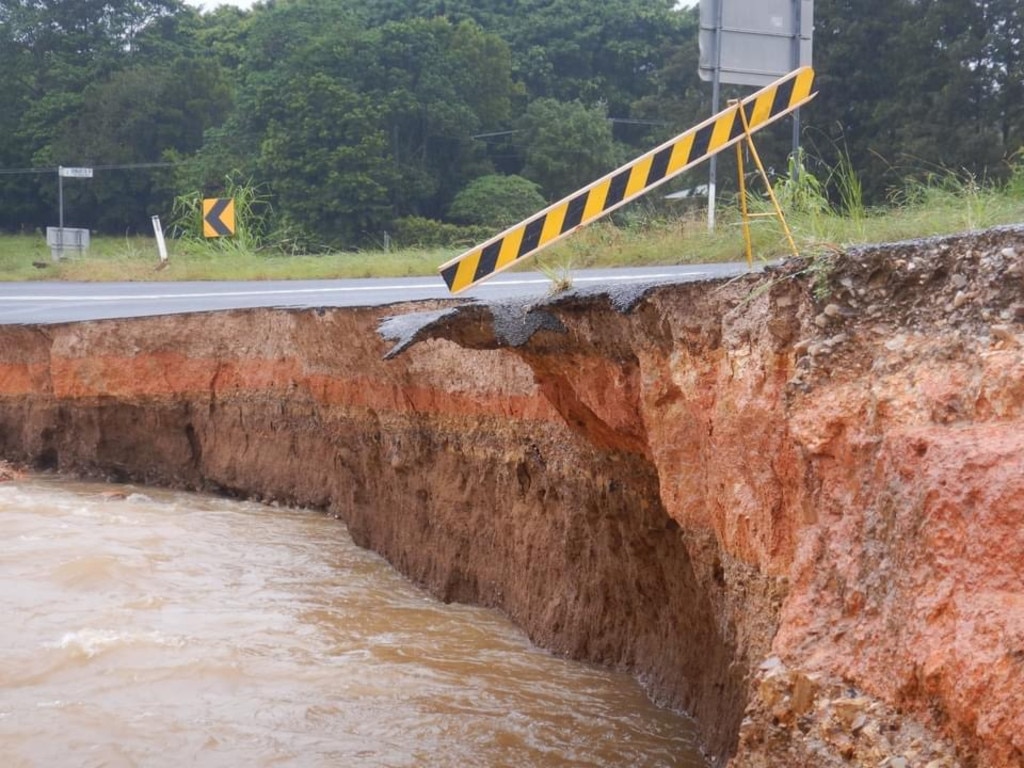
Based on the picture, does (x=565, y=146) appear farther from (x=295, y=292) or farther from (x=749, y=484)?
(x=749, y=484)

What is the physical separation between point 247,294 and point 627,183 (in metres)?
7.61

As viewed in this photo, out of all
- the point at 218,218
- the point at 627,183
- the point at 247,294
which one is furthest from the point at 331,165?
the point at 627,183

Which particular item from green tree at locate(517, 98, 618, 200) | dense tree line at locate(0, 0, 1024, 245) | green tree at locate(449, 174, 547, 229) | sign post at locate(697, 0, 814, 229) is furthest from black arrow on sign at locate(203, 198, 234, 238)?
green tree at locate(517, 98, 618, 200)

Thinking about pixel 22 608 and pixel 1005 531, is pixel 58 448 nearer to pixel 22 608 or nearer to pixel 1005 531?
pixel 22 608

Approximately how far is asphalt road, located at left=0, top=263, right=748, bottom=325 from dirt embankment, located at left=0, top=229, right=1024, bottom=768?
1842mm

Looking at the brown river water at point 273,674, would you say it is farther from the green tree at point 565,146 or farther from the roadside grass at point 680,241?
the green tree at point 565,146

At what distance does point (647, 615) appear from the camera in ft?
16.4

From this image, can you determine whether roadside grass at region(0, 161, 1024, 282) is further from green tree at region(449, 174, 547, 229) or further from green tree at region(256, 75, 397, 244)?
green tree at region(256, 75, 397, 244)

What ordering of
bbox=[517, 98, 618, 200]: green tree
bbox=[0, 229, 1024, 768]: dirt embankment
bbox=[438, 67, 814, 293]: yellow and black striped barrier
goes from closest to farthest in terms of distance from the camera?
bbox=[0, 229, 1024, 768]: dirt embankment
bbox=[438, 67, 814, 293]: yellow and black striped barrier
bbox=[517, 98, 618, 200]: green tree

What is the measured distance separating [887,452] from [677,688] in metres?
2.30

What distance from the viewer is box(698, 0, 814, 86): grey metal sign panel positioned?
423 inches

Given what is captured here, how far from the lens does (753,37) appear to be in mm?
10883

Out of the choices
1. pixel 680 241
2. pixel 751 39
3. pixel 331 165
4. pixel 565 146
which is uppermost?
pixel 565 146

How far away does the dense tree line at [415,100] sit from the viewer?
2011 cm
